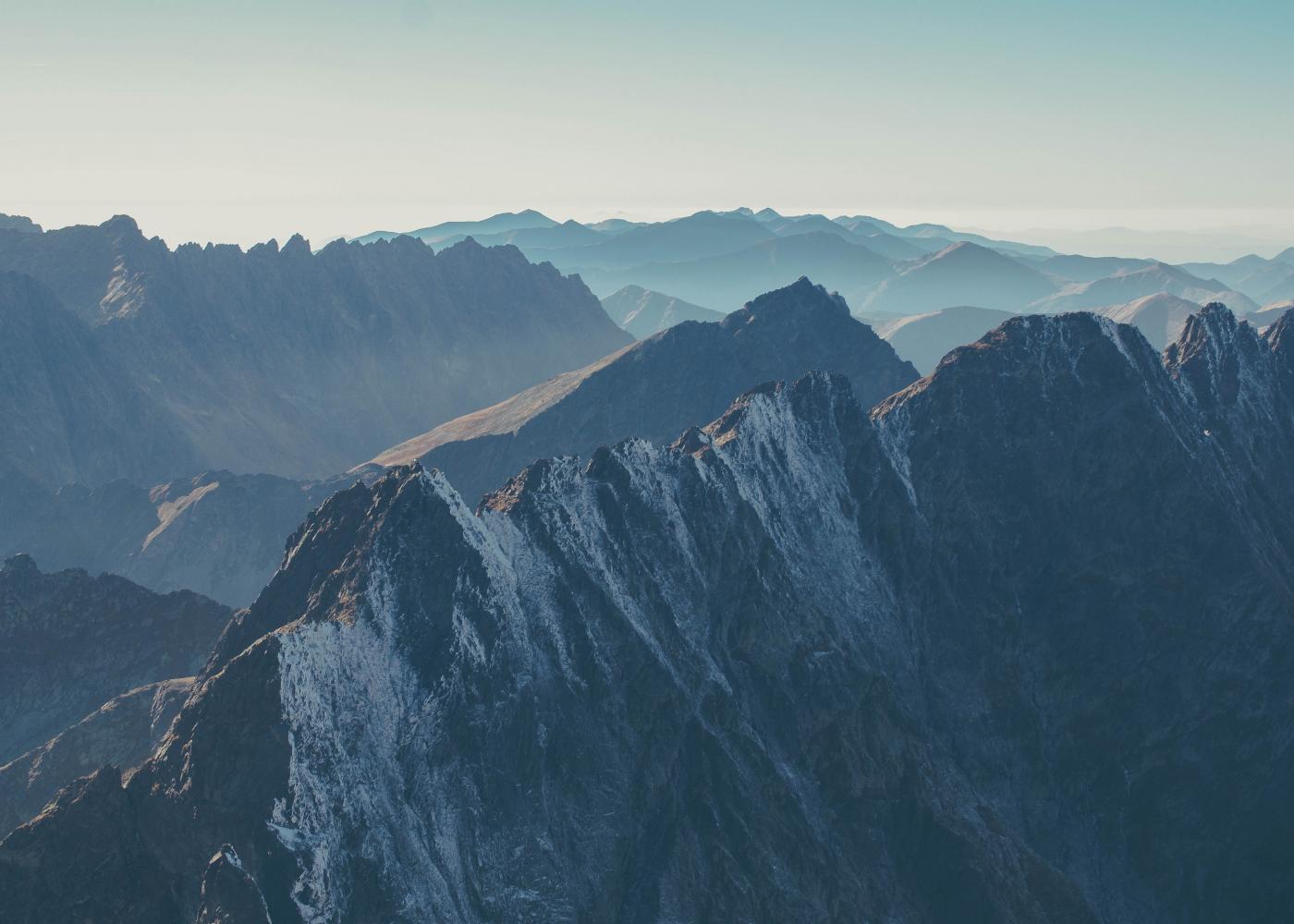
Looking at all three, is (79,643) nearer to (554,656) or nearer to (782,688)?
(554,656)

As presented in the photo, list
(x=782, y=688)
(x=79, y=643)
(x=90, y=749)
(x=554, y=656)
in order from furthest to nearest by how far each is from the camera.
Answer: (x=79, y=643) → (x=90, y=749) → (x=782, y=688) → (x=554, y=656)

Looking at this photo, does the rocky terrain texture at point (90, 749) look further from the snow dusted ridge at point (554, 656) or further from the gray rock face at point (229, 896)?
the gray rock face at point (229, 896)

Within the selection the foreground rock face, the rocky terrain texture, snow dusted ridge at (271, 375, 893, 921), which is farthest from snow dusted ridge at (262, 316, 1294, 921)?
the rocky terrain texture

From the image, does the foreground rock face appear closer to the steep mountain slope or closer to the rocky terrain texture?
the rocky terrain texture

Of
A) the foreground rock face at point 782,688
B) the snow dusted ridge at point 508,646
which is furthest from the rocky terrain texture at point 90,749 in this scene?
the snow dusted ridge at point 508,646

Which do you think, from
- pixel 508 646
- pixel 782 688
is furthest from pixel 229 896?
pixel 782 688

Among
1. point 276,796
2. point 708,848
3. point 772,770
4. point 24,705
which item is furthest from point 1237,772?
point 24,705

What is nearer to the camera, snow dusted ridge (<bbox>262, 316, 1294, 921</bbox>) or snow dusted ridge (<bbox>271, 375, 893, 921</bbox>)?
snow dusted ridge (<bbox>271, 375, 893, 921</bbox>)
